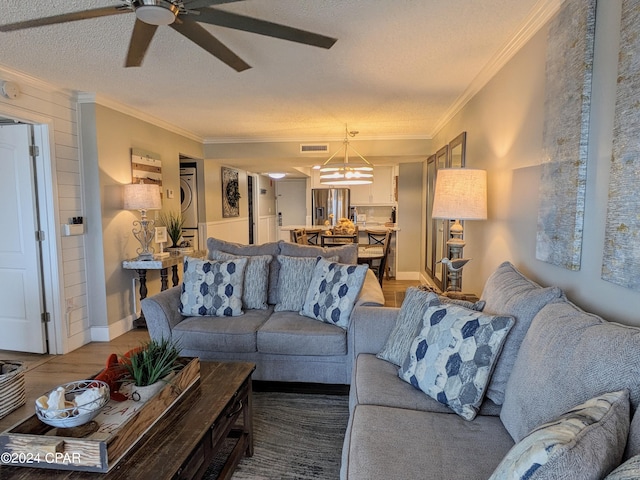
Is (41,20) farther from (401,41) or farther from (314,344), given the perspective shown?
(314,344)

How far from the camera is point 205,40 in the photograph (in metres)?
1.90

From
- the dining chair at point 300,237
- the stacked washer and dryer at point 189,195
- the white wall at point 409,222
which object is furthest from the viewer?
the white wall at point 409,222

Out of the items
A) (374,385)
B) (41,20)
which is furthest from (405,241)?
(41,20)

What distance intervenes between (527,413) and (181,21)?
6.85 ft

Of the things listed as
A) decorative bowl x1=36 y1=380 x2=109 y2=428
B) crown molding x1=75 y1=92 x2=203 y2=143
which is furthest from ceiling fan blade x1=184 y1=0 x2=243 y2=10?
crown molding x1=75 y1=92 x2=203 y2=143

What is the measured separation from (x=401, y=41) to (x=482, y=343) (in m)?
1.90

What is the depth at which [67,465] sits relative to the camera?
113cm

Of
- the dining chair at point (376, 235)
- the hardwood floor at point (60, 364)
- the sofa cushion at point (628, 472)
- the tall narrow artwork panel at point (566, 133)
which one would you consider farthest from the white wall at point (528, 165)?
the hardwood floor at point (60, 364)

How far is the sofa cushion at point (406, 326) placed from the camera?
6.02ft

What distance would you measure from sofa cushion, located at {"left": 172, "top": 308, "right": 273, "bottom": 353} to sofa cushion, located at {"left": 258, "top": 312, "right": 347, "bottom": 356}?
82 millimetres

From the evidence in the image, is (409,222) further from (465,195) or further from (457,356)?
(457,356)

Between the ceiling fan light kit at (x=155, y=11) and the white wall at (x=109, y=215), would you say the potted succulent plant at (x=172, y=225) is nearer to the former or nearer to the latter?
the white wall at (x=109, y=215)

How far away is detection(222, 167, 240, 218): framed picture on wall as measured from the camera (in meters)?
6.56

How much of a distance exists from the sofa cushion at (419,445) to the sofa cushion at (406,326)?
16.2 inches
